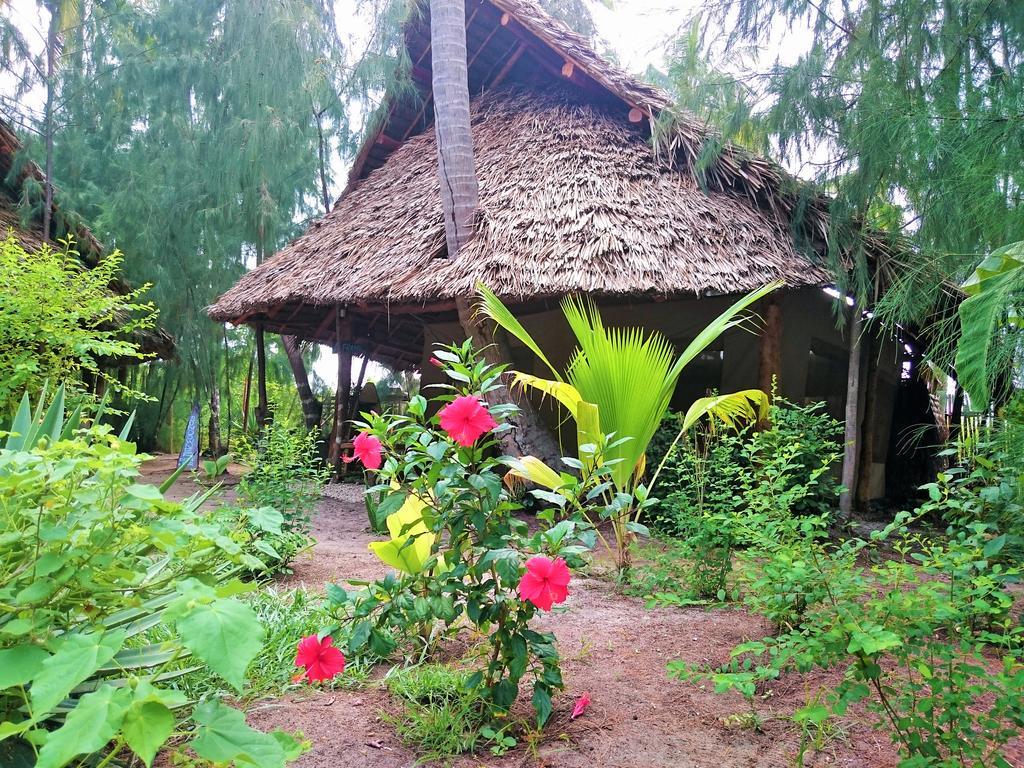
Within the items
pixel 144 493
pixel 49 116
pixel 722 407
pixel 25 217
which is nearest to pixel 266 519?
pixel 144 493

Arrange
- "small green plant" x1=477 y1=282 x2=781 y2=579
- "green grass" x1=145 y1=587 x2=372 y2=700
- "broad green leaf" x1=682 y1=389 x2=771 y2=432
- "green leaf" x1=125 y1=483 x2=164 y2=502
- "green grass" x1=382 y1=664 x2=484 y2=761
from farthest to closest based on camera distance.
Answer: "broad green leaf" x1=682 y1=389 x2=771 y2=432 < "small green plant" x1=477 y1=282 x2=781 y2=579 < "green grass" x1=145 y1=587 x2=372 y2=700 < "green grass" x1=382 y1=664 x2=484 y2=761 < "green leaf" x1=125 y1=483 x2=164 y2=502

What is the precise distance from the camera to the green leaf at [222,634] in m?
0.81

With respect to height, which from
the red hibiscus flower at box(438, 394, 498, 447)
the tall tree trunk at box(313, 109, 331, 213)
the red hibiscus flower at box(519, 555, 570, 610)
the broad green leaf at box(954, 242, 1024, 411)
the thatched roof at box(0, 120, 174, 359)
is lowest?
the red hibiscus flower at box(519, 555, 570, 610)

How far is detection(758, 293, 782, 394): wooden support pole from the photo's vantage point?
5125 millimetres

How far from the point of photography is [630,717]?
174 cm

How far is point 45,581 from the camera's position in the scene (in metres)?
1.06

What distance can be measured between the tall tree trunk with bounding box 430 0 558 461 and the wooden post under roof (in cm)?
210

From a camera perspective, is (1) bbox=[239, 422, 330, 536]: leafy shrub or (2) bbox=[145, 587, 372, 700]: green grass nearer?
(2) bbox=[145, 587, 372, 700]: green grass

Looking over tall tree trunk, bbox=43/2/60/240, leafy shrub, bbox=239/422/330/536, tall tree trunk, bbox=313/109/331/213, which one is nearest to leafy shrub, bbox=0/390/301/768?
leafy shrub, bbox=239/422/330/536

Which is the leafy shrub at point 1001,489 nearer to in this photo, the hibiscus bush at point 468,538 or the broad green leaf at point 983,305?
the broad green leaf at point 983,305

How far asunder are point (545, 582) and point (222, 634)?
0.65 m

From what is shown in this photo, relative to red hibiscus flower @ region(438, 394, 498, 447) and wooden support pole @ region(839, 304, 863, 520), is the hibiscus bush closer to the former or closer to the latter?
red hibiscus flower @ region(438, 394, 498, 447)

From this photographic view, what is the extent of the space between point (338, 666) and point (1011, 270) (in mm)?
1707

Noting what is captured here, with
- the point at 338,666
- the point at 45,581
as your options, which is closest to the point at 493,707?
the point at 338,666
